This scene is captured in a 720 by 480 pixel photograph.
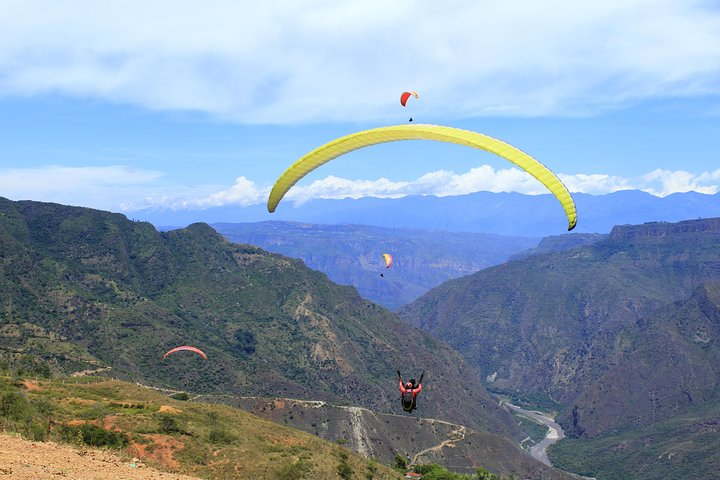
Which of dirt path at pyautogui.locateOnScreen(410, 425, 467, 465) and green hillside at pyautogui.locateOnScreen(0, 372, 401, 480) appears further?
dirt path at pyautogui.locateOnScreen(410, 425, 467, 465)

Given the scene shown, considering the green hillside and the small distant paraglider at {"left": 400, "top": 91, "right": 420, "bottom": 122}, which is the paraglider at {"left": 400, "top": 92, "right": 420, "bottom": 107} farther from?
the green hillside

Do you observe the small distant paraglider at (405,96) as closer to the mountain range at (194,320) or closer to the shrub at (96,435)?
the shrub at (96,435)

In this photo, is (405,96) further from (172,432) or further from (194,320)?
(194,320)

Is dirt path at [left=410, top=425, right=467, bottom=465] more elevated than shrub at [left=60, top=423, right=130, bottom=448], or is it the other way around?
shrub at [left=60, top=423, right=130, bottom=448]

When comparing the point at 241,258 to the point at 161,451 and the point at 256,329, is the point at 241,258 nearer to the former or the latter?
the point at 256,329

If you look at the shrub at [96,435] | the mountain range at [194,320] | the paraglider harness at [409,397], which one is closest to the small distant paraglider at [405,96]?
the paraglider harness at [409,397]

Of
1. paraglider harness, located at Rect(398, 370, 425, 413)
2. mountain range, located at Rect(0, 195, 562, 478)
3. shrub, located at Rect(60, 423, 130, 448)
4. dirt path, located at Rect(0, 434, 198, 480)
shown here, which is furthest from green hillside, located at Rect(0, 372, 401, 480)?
mountain range, located at Rect(0, 195, 562, 478)

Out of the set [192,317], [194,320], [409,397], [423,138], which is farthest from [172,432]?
[192,317]
